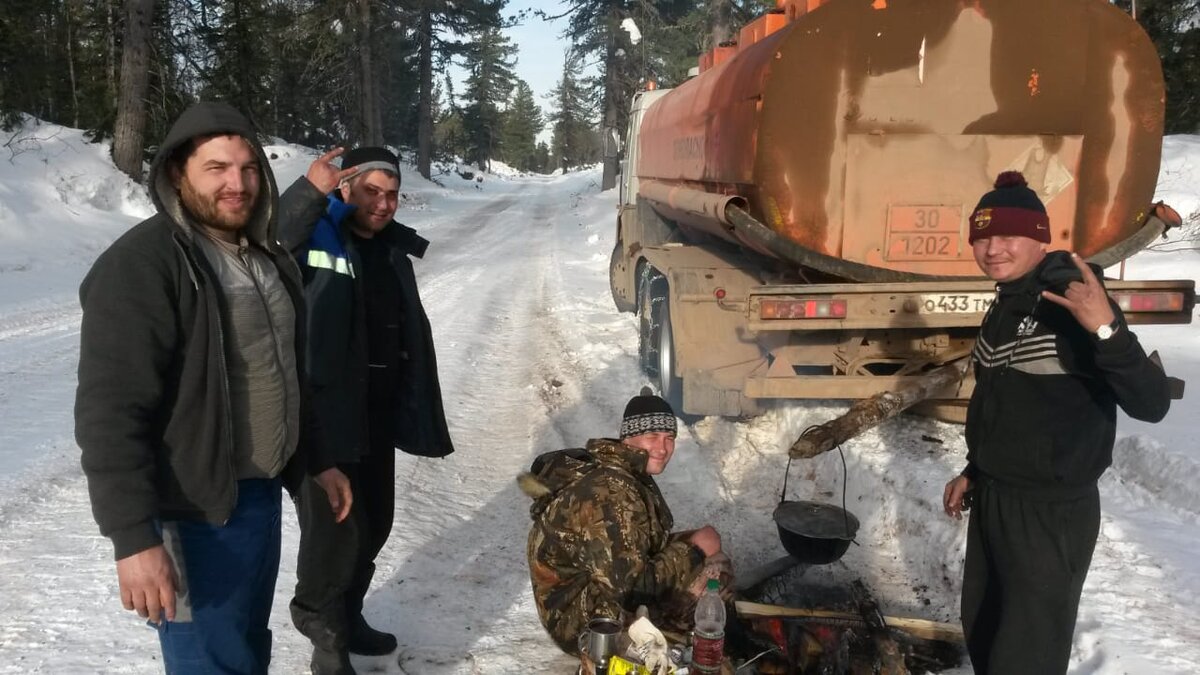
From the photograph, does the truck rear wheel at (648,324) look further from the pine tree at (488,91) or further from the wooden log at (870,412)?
the pine tree at (488,91)

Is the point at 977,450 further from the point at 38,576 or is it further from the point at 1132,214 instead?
the point at 38,576

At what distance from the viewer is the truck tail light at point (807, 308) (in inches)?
210

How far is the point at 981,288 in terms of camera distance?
17.2 feet

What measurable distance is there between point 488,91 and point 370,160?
72.6m

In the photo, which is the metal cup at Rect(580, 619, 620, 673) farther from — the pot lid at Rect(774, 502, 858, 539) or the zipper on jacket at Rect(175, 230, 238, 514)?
the pot lid at Rect(774, 502, 858, 539)

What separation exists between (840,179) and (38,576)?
4.90 m

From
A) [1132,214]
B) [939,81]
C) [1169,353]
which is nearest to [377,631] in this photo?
[939,81]

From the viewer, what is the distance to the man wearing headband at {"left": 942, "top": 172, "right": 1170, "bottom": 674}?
2451mm

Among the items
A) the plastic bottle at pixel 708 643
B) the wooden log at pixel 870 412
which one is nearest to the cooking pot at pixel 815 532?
the wooden log at pixel 870 412

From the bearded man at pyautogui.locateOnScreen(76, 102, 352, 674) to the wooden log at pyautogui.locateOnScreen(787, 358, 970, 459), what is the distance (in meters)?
3.00

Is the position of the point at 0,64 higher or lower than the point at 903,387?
higher

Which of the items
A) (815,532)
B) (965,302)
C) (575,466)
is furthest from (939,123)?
(575,466)

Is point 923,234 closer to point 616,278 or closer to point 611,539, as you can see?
point 611,539

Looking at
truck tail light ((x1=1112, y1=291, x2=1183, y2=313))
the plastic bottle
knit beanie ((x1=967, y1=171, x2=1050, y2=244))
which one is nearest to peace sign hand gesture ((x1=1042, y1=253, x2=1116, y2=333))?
knit beanie ((x1=967, y1=171, x2=1050, y2=244))
